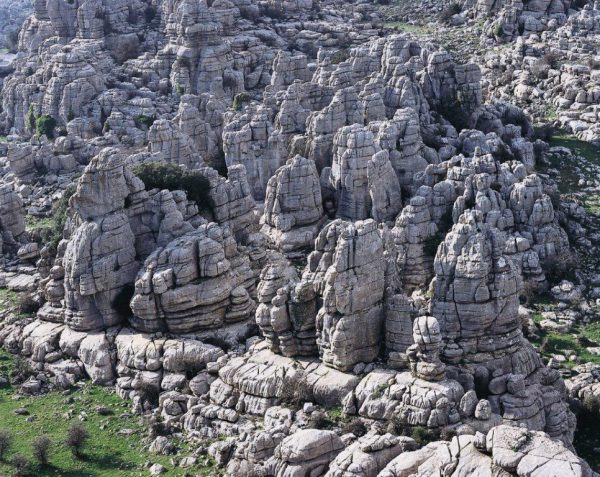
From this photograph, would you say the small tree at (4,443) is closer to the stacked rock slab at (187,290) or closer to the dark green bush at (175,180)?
the stacked rock slab at (187,290)

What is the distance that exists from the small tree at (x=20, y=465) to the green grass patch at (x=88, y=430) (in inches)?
8.4

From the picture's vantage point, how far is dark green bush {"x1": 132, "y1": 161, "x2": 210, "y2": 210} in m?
45.3

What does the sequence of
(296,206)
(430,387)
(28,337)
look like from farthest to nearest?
(296,206)
(28,337)
(430,387)

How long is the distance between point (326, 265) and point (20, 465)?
11734 millimetres

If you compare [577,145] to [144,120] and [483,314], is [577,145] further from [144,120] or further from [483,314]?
[483,314]

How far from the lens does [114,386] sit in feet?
129

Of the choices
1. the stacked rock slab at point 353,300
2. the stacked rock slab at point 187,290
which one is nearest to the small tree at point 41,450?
the stacked rock slab at point 187,290

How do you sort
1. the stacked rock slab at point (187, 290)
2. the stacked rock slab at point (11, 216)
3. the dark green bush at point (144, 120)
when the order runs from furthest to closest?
the dark green bush at point (144, 120) < the stacked rock slab at point (11, 216) < the stacked rock slab at point (187, 290)

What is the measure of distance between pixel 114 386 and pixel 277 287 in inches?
295

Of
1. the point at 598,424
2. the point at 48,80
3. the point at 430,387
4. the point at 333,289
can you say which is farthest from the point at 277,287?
the point at 48,80

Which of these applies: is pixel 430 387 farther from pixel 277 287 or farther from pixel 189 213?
pixel 189 213

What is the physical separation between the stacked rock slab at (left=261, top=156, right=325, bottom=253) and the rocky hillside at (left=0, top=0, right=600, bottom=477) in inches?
3.7

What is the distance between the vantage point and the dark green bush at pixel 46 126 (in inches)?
2844

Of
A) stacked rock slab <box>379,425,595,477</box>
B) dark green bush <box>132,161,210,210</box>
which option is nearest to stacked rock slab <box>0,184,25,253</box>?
dark green bush <box>132,161,210,210</box>
